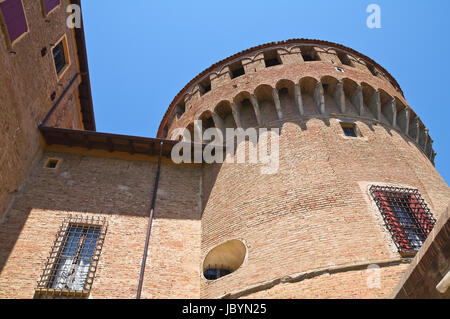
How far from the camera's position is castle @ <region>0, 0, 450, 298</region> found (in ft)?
23.4

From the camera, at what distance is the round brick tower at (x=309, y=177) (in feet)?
22.9

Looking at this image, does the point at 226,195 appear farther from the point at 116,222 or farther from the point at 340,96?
the point at 340,96

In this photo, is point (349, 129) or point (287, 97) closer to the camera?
point (349, 129)

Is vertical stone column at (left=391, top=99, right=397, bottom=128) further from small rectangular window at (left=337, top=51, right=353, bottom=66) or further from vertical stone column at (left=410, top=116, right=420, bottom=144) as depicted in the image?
small rectangular window at (left=337, top=51, right=353, bottom=66)

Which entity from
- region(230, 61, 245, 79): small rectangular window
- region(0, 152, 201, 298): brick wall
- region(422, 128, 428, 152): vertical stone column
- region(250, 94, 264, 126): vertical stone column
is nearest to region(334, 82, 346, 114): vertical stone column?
region(250, 94, 264, 126): vertical stone column

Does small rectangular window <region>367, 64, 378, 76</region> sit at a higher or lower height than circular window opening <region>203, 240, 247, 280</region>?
higher

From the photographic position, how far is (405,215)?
8.18m

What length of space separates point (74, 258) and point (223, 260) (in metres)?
3.61

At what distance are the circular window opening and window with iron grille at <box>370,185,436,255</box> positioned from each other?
3.41m

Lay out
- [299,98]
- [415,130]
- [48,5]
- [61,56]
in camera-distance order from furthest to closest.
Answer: [61,56] → [415,130] → [48,5] → [299,98]

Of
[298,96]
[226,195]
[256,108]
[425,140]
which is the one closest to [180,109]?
[256,108]

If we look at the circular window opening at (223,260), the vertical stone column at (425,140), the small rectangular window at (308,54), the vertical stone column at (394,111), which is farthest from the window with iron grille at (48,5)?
the vertical stone column at (425,140)

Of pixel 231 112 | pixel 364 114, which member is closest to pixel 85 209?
pixel 231 112
